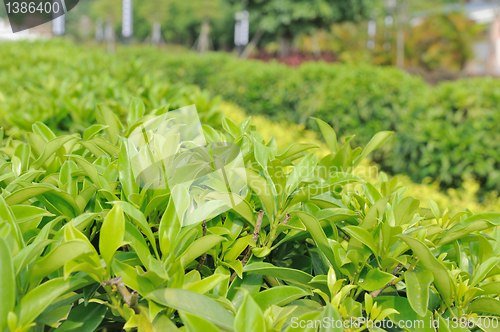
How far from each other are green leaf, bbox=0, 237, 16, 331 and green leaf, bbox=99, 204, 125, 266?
0.15m

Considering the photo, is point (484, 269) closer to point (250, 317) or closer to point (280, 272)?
point (280, 272)

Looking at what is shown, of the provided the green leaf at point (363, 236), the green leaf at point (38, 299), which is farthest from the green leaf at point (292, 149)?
the green leaf at point (38, 299)

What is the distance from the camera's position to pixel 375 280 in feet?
2.75

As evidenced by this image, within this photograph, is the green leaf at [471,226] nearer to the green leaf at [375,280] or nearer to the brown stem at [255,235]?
the green leaf at [375,280]

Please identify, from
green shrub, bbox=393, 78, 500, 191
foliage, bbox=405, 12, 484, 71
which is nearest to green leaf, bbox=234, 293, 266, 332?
green shrub, bbox=393, 78, 500, 191

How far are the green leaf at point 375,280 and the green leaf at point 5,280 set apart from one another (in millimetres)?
676

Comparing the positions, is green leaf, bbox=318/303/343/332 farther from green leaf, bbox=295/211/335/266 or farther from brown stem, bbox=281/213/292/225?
brown stem, bbox=281/213/292/225

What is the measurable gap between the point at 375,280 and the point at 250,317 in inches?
12.6

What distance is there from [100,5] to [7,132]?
152 ft

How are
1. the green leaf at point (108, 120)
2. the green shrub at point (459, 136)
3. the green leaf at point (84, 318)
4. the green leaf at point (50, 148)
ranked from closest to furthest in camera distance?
the green leaf at point (84, 318)
the green leaf at point (50, 148)
the green leaf at point (108, 120)
the green shrub at point (459, 136)

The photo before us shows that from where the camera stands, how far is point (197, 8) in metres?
34.0

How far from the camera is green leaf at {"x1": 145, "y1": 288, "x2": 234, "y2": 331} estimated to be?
0.70 metres

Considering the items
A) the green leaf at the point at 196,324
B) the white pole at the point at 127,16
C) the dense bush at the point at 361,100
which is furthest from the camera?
the white pole at the point at 127,16

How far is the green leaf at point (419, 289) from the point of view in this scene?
76cm
